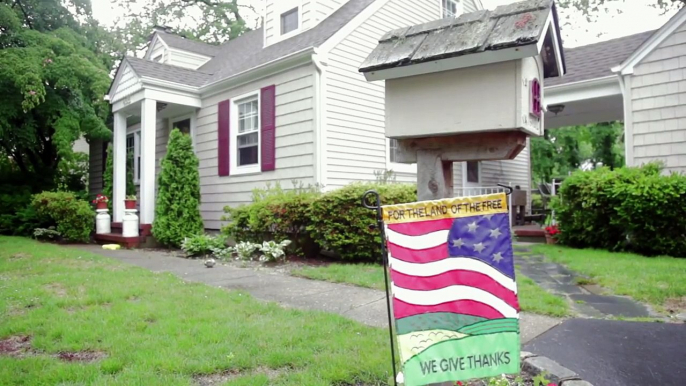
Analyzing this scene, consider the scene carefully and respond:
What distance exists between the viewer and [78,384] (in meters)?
2.71

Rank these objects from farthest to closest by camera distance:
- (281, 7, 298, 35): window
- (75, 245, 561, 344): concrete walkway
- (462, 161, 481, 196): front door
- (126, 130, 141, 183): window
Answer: (126, 130, 141, 183): window
(462, 161, 481, 196): front door
(281, 7, 298, 35): window
(75, 245, 561, 344): concrete walkway

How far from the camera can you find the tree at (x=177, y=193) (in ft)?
30.9

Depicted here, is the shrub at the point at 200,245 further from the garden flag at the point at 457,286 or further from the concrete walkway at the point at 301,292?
the garden flag at the point at 457,286

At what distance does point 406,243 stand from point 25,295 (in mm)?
4624

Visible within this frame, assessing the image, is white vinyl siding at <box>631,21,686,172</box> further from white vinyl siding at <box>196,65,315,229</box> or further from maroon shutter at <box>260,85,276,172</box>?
maroon shutter at <box>260,85,276,172</box>

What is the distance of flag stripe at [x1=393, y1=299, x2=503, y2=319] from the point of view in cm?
201

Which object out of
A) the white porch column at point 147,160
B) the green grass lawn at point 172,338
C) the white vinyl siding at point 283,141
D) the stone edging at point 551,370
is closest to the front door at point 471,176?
the white vinyl siding at point 283,141

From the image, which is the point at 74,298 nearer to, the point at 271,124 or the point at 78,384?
the point at 78,384

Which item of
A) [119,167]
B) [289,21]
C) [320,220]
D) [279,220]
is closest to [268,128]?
[279,220]

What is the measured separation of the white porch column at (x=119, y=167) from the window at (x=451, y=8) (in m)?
8.59

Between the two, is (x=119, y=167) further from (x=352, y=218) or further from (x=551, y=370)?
(x=551, y=370)

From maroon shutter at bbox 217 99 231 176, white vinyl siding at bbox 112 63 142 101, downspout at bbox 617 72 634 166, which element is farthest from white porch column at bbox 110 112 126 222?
downspout at bbox 617 72 634 166

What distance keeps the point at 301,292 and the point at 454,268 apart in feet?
11.3

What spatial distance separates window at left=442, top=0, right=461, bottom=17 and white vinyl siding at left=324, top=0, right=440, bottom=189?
2.43 meters
